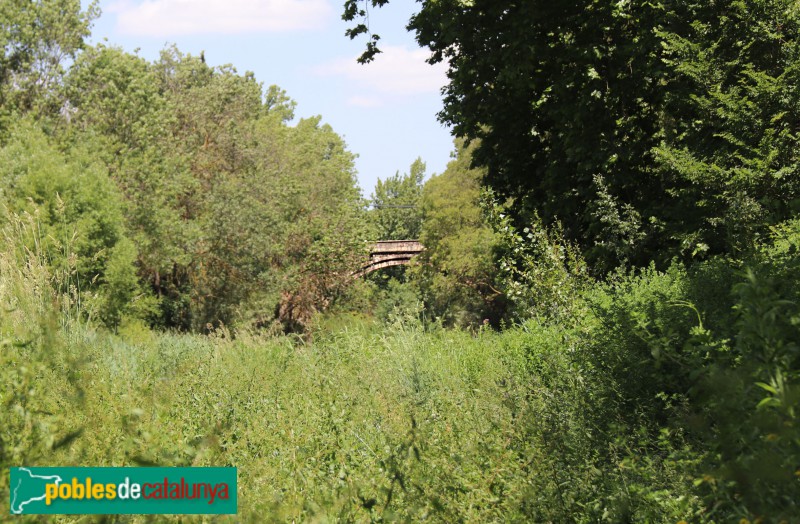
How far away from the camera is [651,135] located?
619 inches

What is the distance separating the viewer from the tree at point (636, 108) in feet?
42.7

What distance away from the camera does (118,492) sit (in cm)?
346

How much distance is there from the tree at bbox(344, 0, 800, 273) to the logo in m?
9.51

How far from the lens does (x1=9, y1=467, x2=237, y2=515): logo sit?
3.38 meters

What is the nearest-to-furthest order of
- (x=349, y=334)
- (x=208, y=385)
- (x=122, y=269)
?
(x=208, y=385), (x=349, y=334), (x=122, y=269)

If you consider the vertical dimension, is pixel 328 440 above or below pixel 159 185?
below

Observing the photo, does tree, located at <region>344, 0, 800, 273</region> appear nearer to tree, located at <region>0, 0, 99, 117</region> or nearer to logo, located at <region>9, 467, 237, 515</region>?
logo, located at <region>9, 467, 237, 515</region>

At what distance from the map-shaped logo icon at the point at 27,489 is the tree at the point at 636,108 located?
998cm

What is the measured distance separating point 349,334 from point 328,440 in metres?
5.96

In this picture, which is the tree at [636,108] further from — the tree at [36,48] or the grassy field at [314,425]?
the tree at [36,48]

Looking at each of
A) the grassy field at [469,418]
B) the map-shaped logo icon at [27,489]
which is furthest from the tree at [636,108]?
the map-shaped logo icon at [27,489]

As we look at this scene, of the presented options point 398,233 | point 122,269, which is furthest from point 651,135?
point 398,233

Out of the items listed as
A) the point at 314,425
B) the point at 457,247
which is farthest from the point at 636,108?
the point at 457,247

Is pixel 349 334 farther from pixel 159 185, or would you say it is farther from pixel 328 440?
pixel 159 185
